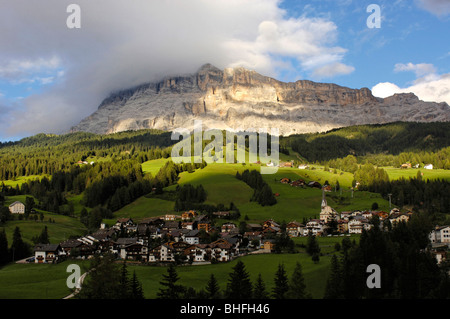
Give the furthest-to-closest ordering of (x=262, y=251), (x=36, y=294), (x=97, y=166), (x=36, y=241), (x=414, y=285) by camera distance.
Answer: (x=97, y=166) < (x=36, y=241) < (x=262, y=251) < (x=36, y=294) < (x=414, y=285)

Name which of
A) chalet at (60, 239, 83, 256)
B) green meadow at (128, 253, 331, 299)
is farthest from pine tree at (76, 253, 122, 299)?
chalet at (60, 239, 83, 256)

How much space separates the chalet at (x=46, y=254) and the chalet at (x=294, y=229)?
178ft

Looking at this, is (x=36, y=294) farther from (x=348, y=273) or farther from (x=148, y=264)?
(x=348, y=273)

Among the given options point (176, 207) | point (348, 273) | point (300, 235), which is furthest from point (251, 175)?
point (348, 273)

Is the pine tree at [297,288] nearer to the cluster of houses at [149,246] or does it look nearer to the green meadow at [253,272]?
the green meadow at [253,272]

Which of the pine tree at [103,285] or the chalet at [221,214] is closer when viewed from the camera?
the pine tree at [103,285]

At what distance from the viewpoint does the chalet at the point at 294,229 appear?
107m

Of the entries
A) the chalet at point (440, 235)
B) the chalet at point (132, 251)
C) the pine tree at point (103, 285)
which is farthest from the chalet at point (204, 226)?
the pine tree at point (103, 285)

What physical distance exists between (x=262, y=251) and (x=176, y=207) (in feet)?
171

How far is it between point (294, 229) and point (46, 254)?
57900 millimetres

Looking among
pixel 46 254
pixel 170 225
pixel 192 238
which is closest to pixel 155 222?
pixel 170 225

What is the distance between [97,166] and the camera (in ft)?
598

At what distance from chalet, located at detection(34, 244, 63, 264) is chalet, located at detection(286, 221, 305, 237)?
5436cm

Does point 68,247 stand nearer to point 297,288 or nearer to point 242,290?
point 242,290
